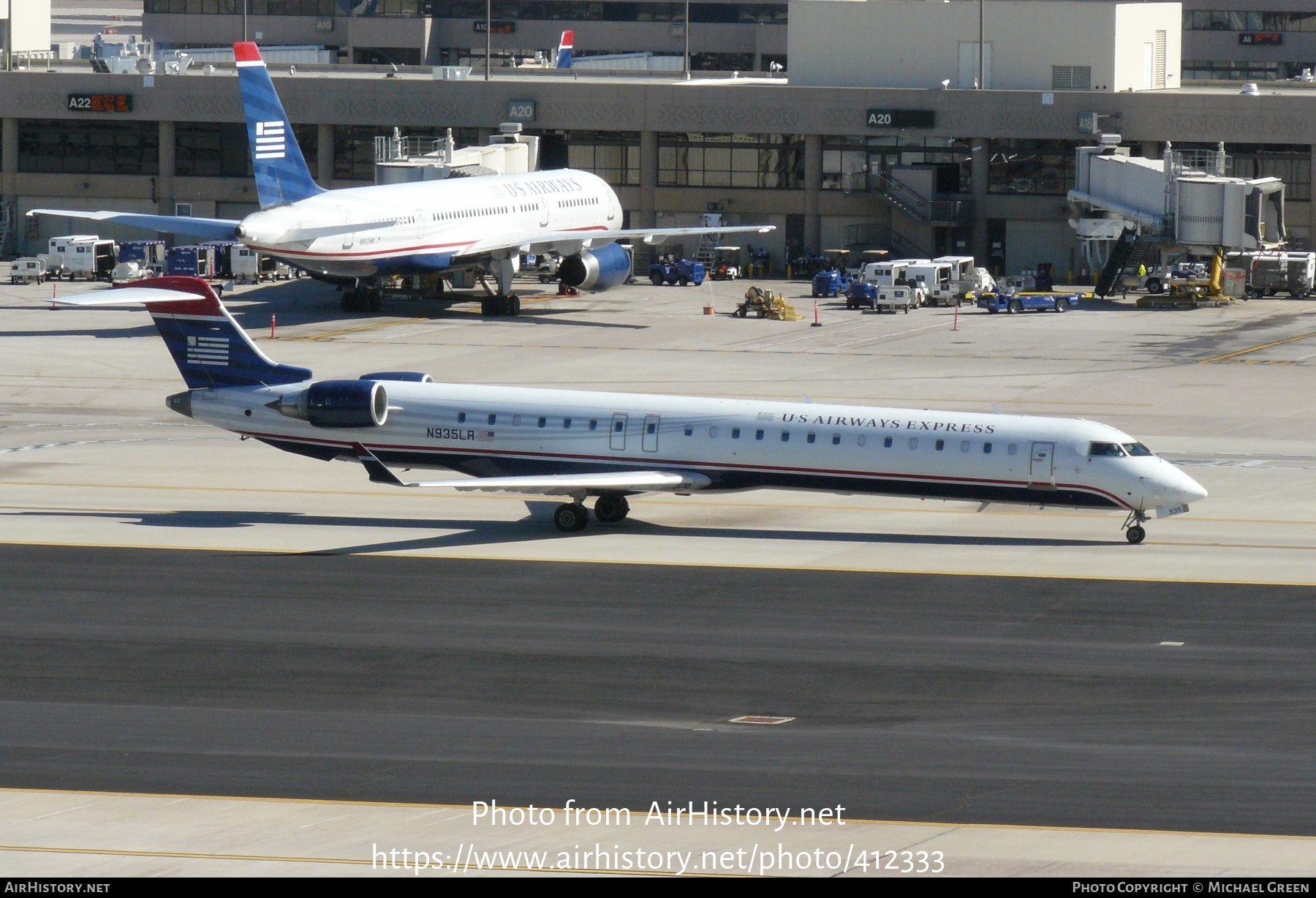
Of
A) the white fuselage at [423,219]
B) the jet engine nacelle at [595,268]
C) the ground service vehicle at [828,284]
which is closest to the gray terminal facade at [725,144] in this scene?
the ground service vehicle at [828,284]

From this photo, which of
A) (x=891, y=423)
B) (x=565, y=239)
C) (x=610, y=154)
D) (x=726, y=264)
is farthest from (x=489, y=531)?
(x=610, y=154)

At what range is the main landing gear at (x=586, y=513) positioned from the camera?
4009 centimetres

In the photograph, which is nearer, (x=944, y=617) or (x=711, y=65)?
(x=944, y=617)

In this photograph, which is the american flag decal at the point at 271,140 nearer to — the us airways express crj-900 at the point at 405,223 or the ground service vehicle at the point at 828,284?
the us airways express crj-900 at the point at 405,223

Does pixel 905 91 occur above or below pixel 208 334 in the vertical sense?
above

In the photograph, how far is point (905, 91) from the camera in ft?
319

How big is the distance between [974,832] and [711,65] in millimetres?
150761

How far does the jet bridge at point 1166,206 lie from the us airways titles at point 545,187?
2441 cm

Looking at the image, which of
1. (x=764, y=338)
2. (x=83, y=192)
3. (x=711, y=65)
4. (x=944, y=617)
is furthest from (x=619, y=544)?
(x=711, y=65)

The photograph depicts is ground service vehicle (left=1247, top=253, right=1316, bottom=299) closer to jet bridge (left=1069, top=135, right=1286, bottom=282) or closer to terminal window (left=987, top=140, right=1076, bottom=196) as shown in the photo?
jet bridge (left=1069, top=135, right=1286, bottom=282)

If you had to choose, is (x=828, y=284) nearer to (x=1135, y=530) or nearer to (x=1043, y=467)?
(x=1135, y=530)

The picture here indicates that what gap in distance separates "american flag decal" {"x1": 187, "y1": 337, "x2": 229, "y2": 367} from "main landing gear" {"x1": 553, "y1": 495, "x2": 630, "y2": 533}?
26.1 feet
